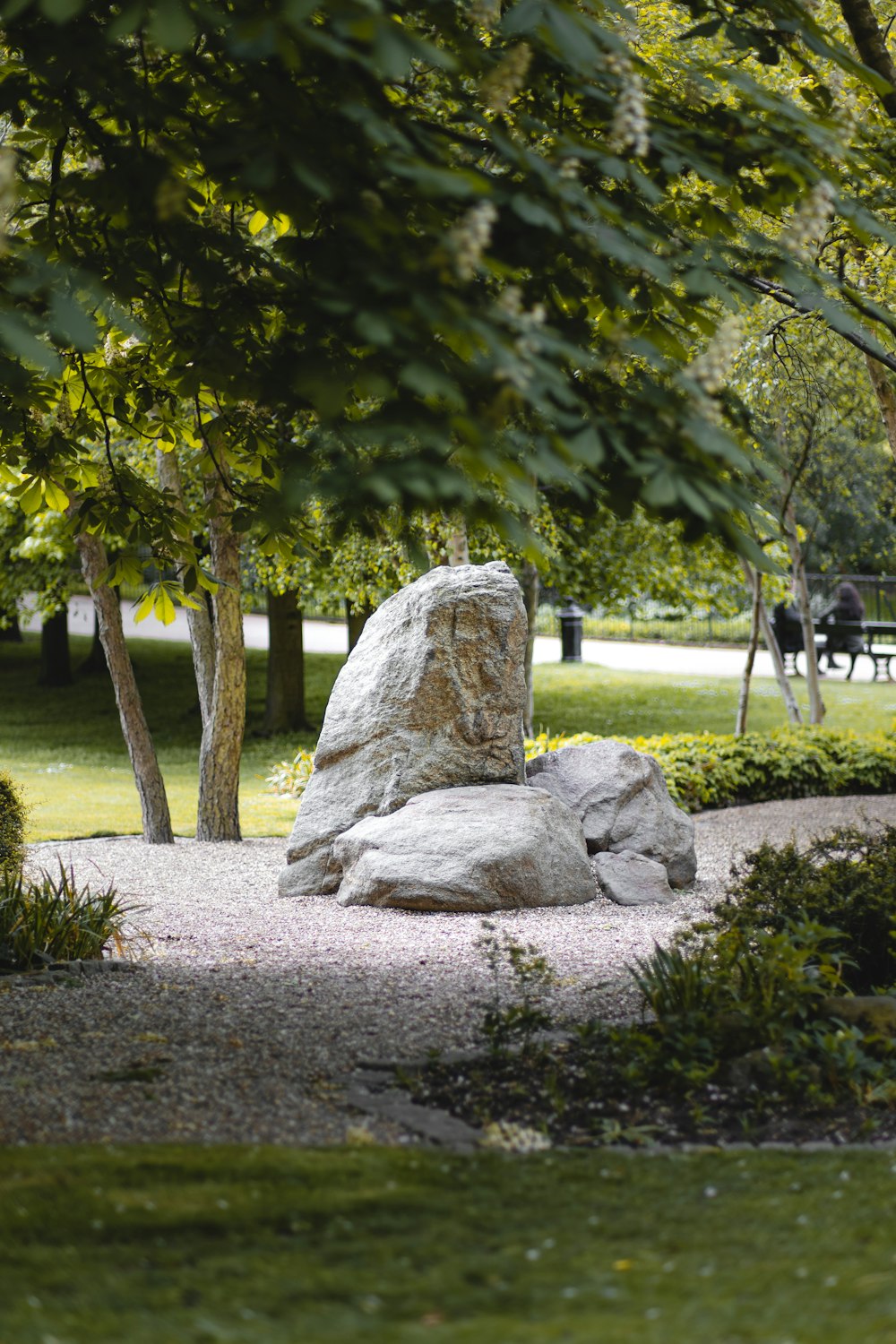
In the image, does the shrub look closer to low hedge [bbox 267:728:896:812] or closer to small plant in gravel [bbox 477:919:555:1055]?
small plant in gravel [bbox 477:919:555:1055]

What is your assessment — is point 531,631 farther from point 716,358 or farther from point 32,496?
point 716,358

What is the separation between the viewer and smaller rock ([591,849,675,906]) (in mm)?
8141

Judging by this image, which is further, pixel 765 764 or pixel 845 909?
pixel 765 764

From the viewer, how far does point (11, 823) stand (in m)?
8.30

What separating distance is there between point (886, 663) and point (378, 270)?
23.6 metres

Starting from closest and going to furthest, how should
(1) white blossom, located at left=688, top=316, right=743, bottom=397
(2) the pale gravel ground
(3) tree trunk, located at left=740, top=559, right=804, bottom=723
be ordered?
(1) white blossom, located at left=688, top=316, right=743, bottom=397 < (2) the pale gravel ground < (3) tree trunk, located at left=740, top=559, right=804, bottom=723

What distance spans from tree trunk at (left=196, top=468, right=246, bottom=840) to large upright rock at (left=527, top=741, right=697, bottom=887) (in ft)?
9.44

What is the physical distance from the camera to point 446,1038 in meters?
5.00

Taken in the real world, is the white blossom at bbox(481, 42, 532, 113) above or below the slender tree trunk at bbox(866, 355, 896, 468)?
below

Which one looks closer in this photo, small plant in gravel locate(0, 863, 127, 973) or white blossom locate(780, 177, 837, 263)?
white blossom locate(780, 177, 837, 263)

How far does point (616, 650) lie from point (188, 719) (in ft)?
42.1

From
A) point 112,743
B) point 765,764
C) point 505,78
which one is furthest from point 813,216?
point 112,743

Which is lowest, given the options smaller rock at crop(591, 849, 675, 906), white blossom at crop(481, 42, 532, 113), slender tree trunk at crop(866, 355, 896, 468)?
smaller rock at crop(591, 849, 675, 906)

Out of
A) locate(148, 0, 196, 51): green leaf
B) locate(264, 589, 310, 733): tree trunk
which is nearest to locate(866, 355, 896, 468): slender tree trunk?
locate(148, 0, 196, 51): green leaf
